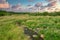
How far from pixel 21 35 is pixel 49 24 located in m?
0.94

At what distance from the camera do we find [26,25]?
6258 mm

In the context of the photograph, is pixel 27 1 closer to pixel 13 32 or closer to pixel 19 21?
pixel 19 21

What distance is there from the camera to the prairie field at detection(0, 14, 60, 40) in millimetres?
5777

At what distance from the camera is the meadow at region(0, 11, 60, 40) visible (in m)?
5.79

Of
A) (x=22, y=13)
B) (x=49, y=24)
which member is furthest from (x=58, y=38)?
(x=22, y=13)

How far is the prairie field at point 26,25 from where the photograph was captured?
19.0ft

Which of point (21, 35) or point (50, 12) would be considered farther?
point (50, 12)

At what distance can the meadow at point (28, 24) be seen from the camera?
579cm

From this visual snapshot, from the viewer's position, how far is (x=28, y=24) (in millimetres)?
6270

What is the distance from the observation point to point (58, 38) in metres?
5.61

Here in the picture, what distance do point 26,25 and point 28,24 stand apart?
7 cm

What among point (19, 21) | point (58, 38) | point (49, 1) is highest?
point (49, 1)

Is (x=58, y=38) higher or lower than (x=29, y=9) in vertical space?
lower

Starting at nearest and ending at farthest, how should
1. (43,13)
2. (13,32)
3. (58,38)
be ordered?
(58,38) < (13,32) < (43,13)
